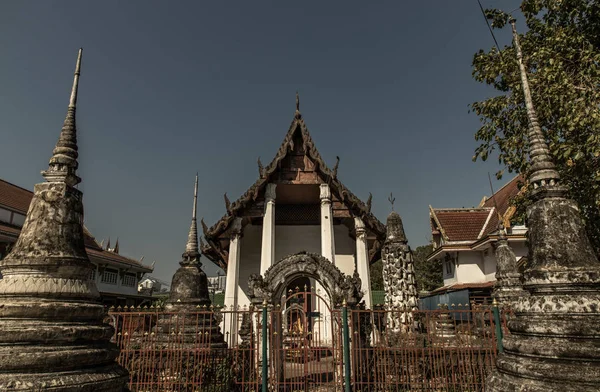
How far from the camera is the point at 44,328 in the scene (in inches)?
105

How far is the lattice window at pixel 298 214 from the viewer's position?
1590cm

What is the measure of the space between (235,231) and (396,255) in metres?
6.48

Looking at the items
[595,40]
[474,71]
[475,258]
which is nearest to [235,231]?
[474,71]

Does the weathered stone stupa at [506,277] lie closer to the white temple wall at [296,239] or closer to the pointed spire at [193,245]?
the white temple wall at [296,239]

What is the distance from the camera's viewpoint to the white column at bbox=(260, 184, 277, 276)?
493 inches

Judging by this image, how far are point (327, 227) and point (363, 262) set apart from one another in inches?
68.8

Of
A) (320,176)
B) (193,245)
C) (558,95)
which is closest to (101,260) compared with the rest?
(193,245)

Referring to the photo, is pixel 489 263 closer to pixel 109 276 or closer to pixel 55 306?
pixel 55 306

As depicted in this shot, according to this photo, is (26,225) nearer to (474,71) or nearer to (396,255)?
(396,255)

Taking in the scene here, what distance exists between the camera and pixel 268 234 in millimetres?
12906

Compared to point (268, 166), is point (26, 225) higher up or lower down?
lower down

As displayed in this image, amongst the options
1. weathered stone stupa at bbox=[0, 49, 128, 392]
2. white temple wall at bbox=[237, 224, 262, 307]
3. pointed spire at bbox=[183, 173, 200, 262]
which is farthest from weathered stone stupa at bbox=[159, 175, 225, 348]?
weathered stone stupa at bbox=[0, 49, 128, 392]

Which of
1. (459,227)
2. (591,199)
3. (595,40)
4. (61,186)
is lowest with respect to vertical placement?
(61,186)

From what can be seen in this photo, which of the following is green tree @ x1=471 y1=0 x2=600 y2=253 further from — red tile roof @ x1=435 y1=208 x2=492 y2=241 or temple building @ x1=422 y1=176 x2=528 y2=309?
red tile roof @ x1=435 y1=208 x2=492 y2=241
